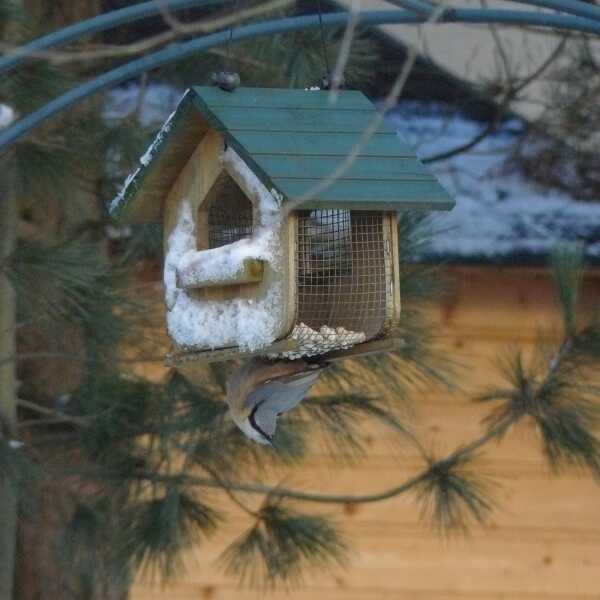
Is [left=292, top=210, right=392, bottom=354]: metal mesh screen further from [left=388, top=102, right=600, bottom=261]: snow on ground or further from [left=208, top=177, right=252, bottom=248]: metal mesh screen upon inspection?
[left=388, top=102, right=600, bottom=261]: snow on ground

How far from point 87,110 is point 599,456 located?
4.33 feet

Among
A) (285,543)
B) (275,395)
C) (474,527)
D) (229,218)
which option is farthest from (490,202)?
(275,395)

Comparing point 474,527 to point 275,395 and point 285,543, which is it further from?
point 275,395

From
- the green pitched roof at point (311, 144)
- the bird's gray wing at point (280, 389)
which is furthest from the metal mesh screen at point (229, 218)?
the bird's gray wing at point (280, 389)

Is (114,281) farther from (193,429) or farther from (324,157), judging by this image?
(324,157)

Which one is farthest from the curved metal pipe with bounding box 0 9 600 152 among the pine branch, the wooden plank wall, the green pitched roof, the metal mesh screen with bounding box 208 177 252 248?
the wooden plank wall

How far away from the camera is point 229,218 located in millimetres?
1930

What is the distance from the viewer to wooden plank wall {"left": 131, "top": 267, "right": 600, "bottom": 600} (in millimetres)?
3859

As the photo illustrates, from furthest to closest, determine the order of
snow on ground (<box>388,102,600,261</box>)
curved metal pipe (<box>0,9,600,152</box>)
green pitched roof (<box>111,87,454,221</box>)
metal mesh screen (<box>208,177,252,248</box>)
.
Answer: snow on ground (<box>388,102,600,261</box>) < metal mesh screen (<box>208,177,252,248</box>) < curved metal pipe (<box>0,9,600,152</box>) < green pitched roof (<box>111,87,454,221</box>)

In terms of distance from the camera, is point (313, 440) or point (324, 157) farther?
point (313, 440)

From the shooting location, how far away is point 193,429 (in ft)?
8.59

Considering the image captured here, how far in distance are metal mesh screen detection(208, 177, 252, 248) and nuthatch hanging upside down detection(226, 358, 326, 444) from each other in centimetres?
18

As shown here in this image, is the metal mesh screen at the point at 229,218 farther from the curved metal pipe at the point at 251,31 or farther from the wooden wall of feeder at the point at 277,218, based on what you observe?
the curved metal pipe at the point at 251,31

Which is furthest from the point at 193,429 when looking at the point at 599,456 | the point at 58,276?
the point at 599,456
